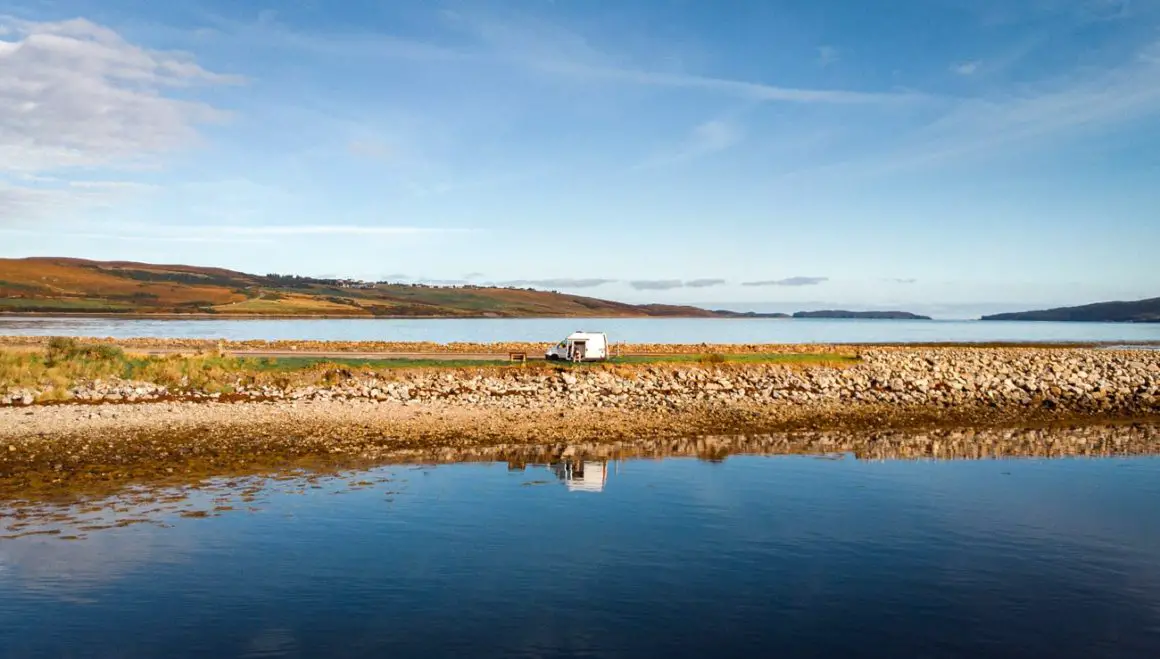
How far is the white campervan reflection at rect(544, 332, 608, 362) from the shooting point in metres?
47.8

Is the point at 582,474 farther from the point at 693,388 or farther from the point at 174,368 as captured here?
the point at 174,368

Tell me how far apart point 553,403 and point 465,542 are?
18.5m

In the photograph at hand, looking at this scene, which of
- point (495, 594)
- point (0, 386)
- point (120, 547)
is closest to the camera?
point (495, 594)

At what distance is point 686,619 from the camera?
11.8 meters

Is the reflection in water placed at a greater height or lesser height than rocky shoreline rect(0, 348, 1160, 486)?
lesser

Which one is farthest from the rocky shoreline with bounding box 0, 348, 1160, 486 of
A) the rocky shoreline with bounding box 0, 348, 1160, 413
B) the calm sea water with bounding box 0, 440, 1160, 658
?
the calm sea water with bounding box 0, 440, 1160, 658

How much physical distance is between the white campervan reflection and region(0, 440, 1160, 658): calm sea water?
2664 cm

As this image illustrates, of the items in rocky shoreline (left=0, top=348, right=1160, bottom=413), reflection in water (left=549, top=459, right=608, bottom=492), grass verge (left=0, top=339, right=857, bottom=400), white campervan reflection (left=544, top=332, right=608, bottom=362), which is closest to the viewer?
reflection in water (left=549, top=459, right=608, bottom=492)

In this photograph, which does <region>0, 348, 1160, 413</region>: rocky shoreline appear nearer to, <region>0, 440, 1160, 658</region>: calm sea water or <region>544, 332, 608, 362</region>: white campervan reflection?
<region>544, 332, 608, 362</region>: white campervan reflection

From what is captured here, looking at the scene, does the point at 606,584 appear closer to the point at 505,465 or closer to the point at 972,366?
the point at 505,465

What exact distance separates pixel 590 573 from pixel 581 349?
34.2 meters

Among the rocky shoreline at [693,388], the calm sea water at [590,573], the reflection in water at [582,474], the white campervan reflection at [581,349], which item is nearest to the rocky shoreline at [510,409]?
the rocky shoreline at [693,388]

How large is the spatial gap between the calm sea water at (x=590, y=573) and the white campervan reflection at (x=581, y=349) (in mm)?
26640

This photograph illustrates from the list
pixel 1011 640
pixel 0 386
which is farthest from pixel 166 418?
pixel 1011 640
